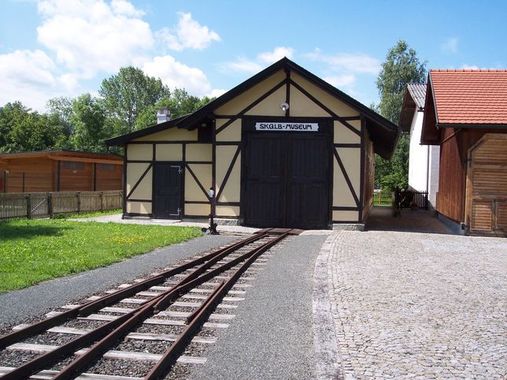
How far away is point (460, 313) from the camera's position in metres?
6.92

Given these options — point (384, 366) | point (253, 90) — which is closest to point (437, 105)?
point (253, 90)

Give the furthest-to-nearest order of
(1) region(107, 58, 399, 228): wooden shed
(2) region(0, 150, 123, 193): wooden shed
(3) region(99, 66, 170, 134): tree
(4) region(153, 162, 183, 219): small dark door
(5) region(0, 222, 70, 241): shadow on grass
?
(3) region(99, 66, 170, 134): tree < (2) region(0, 150, 123, 193): wooden shed < (4) region(153, 162, 183, 219): small dark door < (1) region(107, 58, 399, 228): wooden shed < (5) region(0, 222, 70, 241): shadow on grass

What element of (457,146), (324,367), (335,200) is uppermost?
(457,146)

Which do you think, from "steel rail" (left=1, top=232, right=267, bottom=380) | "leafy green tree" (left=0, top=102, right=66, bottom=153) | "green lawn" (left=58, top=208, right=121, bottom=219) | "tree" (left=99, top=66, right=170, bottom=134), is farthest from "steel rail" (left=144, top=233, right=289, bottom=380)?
"tree" (left=99, top=66, right=170, bottom=134)

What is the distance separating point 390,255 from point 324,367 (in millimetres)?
7612

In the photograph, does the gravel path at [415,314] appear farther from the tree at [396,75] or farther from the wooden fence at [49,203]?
the tree at [396,75]

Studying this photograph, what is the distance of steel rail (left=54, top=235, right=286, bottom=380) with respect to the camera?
455cm

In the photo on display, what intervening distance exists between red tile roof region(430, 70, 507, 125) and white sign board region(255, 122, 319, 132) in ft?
12.7

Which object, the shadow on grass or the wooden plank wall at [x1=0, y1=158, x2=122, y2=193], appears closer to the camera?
the shadow on grass

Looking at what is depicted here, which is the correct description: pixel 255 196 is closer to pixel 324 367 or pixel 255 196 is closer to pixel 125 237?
pixel 125 237

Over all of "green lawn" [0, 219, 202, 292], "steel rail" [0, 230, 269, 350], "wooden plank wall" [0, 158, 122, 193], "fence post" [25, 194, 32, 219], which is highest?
"wooden plank wall" [0, 158, 122, 193]

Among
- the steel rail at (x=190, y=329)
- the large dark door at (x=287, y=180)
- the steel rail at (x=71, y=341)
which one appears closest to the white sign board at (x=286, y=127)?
the large dark door at (x=287, y=180)

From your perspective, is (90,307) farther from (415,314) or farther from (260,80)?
(260,80)

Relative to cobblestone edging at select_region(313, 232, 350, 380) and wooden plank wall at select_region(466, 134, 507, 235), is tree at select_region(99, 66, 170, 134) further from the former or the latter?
cobblestone edging at select_region(313, 232, 350, 380)
